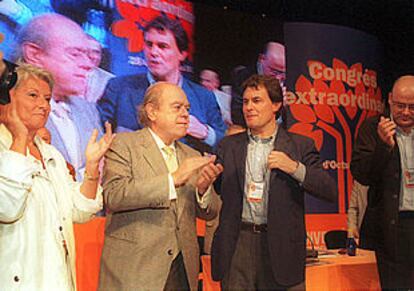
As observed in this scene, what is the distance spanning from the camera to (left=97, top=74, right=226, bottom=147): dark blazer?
3.40m

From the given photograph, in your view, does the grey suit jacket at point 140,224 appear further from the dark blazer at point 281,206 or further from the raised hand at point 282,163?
the raised hand at point 282,163

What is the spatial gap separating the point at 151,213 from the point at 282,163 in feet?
2.31

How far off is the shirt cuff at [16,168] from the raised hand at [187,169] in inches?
28.5

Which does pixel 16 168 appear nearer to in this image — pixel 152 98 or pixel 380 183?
pixel 152 98

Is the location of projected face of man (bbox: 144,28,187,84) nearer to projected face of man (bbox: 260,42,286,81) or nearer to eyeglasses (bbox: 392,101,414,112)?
projected face of man (bbox: 260,42,286,81)

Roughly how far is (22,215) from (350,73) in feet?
10.5

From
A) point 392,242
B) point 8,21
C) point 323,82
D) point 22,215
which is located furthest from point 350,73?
point 22,215

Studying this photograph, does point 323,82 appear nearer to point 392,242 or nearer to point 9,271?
point 392,242

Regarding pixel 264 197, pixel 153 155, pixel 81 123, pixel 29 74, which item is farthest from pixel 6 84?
pixel 264 197

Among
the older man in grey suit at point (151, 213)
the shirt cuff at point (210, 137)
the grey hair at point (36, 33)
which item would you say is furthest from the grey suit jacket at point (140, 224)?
the shirt cuff at point (210, 137)

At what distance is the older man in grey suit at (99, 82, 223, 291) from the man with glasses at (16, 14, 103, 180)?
648 mm

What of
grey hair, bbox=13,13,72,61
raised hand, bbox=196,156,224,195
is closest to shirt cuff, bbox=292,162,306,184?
raised hand, bbox=196,156,224,195

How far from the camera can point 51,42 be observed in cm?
311

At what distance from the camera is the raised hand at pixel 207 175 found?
104 inches
